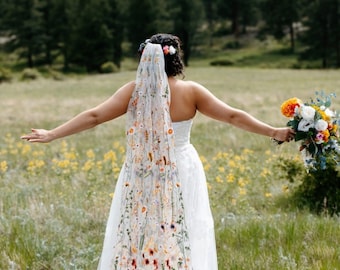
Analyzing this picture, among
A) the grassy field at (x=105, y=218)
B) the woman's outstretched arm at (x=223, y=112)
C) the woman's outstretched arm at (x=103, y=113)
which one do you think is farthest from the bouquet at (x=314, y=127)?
the woman's outstretched arm at (x=103, y=113)

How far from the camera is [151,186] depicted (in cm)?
427

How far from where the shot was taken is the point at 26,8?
75062 mm

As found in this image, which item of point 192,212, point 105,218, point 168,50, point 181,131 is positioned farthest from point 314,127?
point 105,218

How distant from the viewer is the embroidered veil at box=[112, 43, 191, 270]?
417 cm

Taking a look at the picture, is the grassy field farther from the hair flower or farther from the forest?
the forest

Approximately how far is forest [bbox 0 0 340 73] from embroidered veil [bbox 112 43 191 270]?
6464 centimetres

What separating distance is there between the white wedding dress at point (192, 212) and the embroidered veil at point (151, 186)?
8 cm

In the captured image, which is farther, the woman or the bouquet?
the bouquet

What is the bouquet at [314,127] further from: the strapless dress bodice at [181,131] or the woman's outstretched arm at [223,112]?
the strapless dress bodice at [181,131]

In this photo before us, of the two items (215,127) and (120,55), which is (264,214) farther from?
(120,55)

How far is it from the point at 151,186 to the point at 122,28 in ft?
249

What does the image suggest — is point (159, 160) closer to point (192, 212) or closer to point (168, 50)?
point (192, 212)

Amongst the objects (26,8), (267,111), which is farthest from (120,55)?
(267,111)

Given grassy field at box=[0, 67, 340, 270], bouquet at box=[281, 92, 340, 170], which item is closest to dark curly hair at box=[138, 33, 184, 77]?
bouquet at box=[281, 92, 340, 170]
